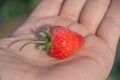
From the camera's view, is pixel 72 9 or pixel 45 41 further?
pixel 72 9

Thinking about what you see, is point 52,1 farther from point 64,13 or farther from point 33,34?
point 33,34

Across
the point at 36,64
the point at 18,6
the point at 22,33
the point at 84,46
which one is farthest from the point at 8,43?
the point at 18,6

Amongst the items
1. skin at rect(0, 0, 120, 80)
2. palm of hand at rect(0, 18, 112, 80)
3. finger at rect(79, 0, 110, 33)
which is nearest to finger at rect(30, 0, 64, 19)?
skin at rect(0, 0, 120, 80)

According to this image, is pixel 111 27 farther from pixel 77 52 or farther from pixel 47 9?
pixel 47 9

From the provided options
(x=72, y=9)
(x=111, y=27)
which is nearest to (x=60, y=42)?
(x=111, y=27)

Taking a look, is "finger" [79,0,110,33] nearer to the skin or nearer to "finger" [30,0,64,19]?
the skin

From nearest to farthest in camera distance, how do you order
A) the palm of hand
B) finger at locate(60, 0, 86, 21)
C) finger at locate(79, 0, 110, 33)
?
the palm of hand < finger at locate(79, 0, 110, 33) < finger at locate(60, 0, 86, 21)
